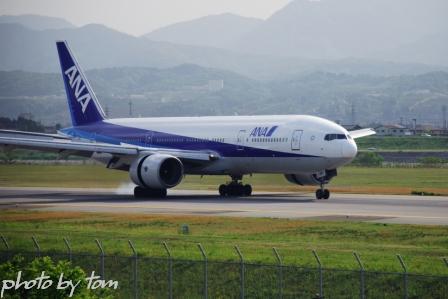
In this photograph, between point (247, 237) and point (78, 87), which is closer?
point (247, 237)

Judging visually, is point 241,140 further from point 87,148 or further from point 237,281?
point 237,281

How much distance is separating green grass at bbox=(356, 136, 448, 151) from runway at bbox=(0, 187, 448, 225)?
102m

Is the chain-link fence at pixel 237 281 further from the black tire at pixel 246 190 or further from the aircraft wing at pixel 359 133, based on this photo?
the aircraft wing at pixel 359 133

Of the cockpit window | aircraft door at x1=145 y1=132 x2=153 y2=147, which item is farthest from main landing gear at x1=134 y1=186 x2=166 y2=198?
the cockpit window

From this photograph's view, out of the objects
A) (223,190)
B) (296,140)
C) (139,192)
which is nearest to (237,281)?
(296,140)

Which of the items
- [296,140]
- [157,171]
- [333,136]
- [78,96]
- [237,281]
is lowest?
[237,281]

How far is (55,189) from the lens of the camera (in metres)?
74.4

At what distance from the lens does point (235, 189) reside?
2562 inches

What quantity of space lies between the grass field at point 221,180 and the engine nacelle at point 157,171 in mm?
8780

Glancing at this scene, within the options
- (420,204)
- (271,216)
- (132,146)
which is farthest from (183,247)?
(132,146)

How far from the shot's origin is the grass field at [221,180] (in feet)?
236

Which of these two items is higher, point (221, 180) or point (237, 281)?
point (237, 281)

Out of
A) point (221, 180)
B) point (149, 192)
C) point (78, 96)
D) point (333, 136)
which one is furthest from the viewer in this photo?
point (221, 180)

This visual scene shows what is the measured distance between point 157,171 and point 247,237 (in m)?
22.5
